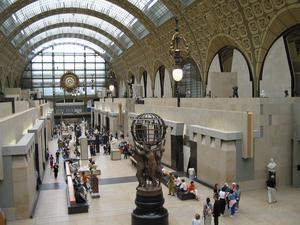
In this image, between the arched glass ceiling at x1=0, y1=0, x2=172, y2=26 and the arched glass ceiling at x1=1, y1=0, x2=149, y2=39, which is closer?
the arched glass ceiling at x1=0, y1=0, x2=172, y2=26

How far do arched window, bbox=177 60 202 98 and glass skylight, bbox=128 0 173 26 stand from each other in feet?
15.9

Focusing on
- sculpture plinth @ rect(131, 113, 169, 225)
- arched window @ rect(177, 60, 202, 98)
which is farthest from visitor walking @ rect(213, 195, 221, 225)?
arched window @ rect(177, 60, 202, 98)

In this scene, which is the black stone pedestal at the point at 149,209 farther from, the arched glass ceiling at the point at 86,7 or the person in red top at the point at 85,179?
the arched glass ceiling at the point at 86,7

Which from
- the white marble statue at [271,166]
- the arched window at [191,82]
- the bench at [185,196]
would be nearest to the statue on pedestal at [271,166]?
the white marble statue at [271,166]

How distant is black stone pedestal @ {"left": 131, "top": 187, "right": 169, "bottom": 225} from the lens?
393 inches

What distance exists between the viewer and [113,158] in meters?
23.0

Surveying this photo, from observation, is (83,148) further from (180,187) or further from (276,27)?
(276,27)

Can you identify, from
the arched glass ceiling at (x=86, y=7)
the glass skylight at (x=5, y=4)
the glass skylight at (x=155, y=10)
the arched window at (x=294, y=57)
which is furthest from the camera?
the arched glass ceiling at (x=86, y=7)

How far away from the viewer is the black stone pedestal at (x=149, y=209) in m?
9.98

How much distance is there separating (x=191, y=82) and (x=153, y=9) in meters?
7.93

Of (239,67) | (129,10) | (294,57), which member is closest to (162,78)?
(129,10)

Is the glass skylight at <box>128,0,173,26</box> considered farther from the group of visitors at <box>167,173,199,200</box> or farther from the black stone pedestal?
the black stone pedestal

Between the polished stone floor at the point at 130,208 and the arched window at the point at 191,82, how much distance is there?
1861 cm

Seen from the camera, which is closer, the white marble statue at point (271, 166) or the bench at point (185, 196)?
the bench at point (185, 196)
